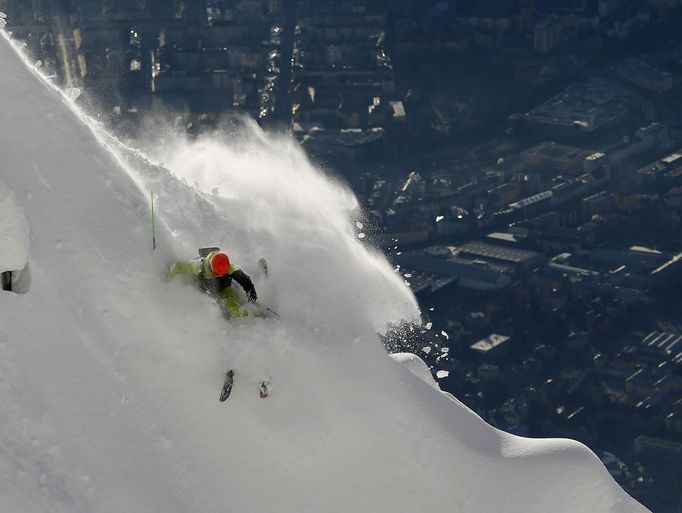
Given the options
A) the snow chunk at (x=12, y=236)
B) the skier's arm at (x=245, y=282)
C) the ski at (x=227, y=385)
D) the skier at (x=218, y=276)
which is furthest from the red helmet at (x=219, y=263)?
the snow chunk at (x=12, y=236)

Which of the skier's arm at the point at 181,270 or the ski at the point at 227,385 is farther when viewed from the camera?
the skier's arm at the point at 181,270

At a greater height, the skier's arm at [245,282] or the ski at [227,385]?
the skier's arm at [245,282]

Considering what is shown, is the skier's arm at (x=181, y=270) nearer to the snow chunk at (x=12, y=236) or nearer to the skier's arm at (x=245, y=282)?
the skier's arm at (x=245, y=282)

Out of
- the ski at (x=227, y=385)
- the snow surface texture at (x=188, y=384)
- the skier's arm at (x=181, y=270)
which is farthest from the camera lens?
the skier's arm at (x=181, y=270)

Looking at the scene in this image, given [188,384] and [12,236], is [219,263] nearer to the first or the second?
[188,384]

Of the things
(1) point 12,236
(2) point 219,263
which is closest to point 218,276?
(2) point 219,263

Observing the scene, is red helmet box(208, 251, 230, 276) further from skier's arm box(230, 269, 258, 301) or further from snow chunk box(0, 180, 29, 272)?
snow chunk box(0, 180, 29, 272)

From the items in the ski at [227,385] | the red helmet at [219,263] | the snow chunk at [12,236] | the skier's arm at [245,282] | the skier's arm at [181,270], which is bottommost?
the ski at [227,385]
